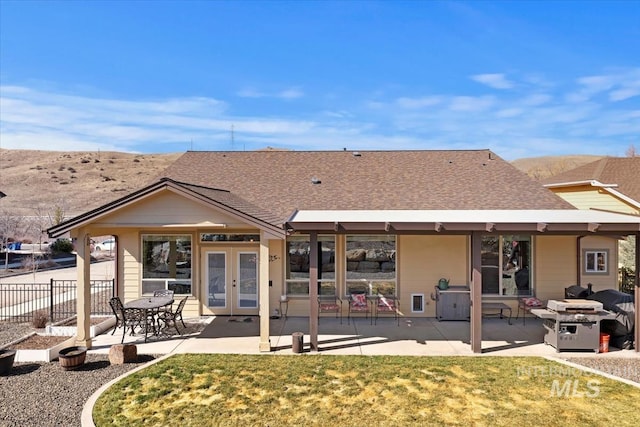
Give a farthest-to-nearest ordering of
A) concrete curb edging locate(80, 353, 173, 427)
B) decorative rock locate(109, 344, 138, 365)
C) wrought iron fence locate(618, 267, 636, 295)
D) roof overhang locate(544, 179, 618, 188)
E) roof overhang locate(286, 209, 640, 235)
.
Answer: roof overhang locate(544, 179, 618, 188) < wrought iron fence locate(618, 267, 636, 295) < roof overhang locate(286, 209, 640, 235) < decorative rock locate(109, 344, 138, 365) < concrete curb edging locate(80, 353, 173, 427)

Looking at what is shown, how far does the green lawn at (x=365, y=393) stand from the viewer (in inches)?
248

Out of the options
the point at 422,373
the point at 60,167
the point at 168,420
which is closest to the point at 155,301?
the point at 168,420

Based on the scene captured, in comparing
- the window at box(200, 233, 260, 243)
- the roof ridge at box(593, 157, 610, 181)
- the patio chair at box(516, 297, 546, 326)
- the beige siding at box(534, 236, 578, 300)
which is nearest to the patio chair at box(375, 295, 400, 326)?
the patio chair at box(516, 297, 546, 326)

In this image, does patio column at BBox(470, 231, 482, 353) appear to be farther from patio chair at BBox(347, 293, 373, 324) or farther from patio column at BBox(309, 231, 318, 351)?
patio column at BBox(309, 231, 318, 351)

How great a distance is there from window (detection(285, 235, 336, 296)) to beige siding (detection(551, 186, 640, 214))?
547 inches

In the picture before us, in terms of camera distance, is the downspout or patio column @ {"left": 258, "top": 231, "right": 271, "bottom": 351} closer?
patio column @ {"left": 258, "top": 231, "right": 271, "bottom": 351}

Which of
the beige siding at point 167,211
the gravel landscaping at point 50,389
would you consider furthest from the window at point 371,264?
the gravel landscaping at point 50,389

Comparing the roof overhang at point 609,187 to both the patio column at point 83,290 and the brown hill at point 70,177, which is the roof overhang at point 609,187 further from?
the brown hill at point 70,177

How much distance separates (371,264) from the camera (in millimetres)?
12891

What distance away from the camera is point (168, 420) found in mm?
6227

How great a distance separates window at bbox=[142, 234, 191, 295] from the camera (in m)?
13.0

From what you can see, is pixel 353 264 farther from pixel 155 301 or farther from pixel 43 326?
pixel 43 326

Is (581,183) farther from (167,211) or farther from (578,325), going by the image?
(167,211)

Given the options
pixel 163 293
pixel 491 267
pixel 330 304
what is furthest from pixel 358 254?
pixel 163 293
